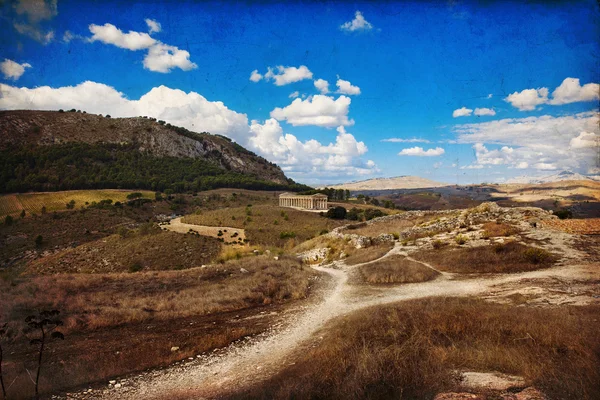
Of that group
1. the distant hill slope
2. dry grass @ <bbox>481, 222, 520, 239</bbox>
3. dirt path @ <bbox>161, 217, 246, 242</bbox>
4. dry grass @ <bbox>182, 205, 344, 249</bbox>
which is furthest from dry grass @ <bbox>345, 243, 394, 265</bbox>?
the distant hill slope

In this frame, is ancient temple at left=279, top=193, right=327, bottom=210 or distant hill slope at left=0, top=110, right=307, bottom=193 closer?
ancient temple at left=279, top=193, right=327, bottom=210

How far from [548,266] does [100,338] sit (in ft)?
63.9

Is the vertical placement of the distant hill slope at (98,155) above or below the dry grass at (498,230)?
above

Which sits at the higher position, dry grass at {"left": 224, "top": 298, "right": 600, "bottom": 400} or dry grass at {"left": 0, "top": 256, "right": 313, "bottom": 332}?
dry grass at {"left": 224, "top": 298, "right": 600, "bottom": 400}

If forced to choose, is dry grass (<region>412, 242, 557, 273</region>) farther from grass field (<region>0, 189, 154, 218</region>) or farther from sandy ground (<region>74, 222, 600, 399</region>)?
grass field (<region>0, 189, 154, 218</region>)

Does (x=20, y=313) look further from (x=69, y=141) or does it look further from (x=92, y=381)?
(x=69, y=141)

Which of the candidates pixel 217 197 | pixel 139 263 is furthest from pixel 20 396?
pixel 217 197

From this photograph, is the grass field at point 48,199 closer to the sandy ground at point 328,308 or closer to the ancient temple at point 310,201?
the ancient temple at point 310,201

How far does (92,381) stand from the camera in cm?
809

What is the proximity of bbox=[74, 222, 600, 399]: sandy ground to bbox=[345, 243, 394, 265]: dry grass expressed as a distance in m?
3.71

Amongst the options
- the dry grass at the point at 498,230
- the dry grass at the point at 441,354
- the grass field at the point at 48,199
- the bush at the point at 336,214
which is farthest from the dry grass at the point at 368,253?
the grass field at the point at 48,199

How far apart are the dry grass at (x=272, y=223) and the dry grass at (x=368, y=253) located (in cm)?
1893

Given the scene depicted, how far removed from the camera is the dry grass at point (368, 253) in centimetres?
2371

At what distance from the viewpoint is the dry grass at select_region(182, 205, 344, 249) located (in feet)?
174
